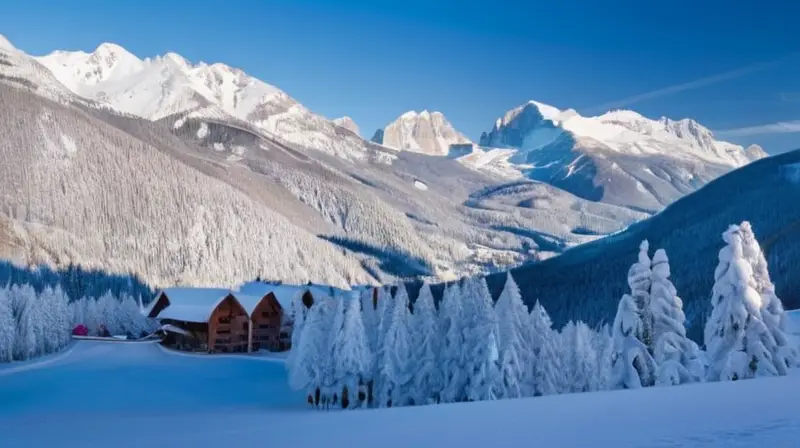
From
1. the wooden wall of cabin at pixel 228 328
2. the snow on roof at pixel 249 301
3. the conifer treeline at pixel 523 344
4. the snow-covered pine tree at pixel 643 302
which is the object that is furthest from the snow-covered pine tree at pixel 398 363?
the wooden wall of cabin at pixel 228 328

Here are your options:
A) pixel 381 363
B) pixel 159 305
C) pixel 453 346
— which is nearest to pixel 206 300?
pixel 159 305

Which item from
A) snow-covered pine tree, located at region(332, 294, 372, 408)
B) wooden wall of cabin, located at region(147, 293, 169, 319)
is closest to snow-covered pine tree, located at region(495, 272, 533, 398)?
snow-covered pine tree, located at region(332, 294, 372, 408)

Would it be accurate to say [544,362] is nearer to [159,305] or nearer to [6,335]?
[6,335]

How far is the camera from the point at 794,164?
198375mm

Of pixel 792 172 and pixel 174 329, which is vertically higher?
pixel 792 172

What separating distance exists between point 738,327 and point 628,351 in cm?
508

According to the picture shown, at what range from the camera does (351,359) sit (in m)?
44.2

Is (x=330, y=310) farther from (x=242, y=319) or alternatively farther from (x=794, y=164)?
(x=794, y=164)

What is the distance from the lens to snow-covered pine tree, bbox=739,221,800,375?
31922 millimetres

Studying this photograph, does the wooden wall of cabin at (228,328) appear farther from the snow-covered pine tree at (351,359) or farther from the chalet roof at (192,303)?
the snow-covered pine tree at (351,359)

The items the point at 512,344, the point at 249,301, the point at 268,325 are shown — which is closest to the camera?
the point at 512,344

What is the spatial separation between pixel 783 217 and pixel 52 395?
148 metres

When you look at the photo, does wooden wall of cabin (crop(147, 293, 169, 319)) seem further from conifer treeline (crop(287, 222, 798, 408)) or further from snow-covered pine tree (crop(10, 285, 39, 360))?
conifer treeline (crop(287, 222, 798, 408))

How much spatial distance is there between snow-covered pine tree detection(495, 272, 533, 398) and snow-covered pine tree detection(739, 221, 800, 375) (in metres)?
13.0
